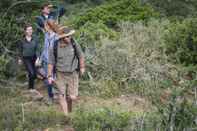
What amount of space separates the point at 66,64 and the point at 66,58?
102 millimetres

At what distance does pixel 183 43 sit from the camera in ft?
42.2

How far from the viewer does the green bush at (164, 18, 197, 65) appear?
12719mm

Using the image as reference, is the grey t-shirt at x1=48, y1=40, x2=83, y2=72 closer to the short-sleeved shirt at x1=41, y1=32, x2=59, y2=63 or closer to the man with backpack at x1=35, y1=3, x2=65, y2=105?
the short-sleeved shirt at x1=41, y1=32, x2=59, y2=63

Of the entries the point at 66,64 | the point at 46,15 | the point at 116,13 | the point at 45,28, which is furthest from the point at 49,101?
the point at 116,13

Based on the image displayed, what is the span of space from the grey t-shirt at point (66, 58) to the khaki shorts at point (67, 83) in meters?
0.14

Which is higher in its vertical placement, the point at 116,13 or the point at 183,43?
the point at 116,13

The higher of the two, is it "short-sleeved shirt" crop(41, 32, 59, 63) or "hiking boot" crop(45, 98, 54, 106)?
"short-sleeved shirt" crop(41, 32, 59, 63)

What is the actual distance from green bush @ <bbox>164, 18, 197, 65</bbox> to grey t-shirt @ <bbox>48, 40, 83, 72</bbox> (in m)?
3.81

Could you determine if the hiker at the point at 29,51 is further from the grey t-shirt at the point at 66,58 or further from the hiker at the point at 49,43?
the grey t-shirt at the point at 66,58

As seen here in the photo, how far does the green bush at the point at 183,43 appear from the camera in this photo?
12719 millimetres

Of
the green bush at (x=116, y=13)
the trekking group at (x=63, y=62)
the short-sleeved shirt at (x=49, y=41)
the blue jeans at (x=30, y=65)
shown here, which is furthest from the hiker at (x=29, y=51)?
the green bush at (x=116, y=13)

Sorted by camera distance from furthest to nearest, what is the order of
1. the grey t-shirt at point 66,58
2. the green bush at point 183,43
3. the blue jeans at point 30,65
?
the green bush at point 183,43 < the blue jeans at point 30,65 < the grey t-shirt at point 66,58

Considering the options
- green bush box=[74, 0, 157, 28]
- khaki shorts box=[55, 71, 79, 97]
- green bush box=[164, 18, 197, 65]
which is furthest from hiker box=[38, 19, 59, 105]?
green bush box=[164, 18, 197, 65]

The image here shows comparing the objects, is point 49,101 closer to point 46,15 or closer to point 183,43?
point 46,15
